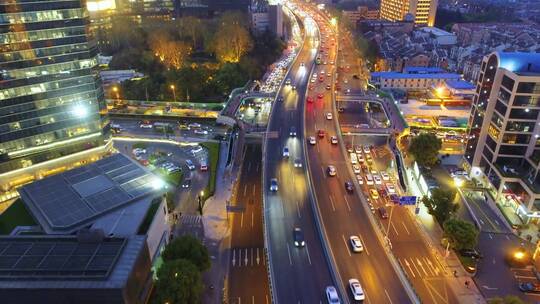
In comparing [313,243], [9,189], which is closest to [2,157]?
[9,189]

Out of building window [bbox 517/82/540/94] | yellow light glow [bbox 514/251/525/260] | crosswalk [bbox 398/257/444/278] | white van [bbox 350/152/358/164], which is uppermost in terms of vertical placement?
building window [bbox 517/82/540/94]

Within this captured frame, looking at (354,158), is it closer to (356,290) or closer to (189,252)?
(356,290)

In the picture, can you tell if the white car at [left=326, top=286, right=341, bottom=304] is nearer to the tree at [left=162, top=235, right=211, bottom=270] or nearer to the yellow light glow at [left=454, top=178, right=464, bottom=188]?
the tree at [left=162, top=235, right=211, bottom=270]

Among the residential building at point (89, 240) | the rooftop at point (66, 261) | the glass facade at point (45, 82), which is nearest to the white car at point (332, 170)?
the residential building at point (89, 240)

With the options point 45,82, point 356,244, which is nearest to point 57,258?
point 356,244

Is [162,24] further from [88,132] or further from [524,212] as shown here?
[524,212]

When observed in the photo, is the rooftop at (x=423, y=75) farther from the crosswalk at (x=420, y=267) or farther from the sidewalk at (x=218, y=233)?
the crosswalk at (x=420, y=267)

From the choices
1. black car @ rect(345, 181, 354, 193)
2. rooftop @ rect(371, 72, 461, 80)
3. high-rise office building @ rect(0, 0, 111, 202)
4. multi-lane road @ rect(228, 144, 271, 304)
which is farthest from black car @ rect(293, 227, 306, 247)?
rooftop @ rect(371, 72, 461, 80)
